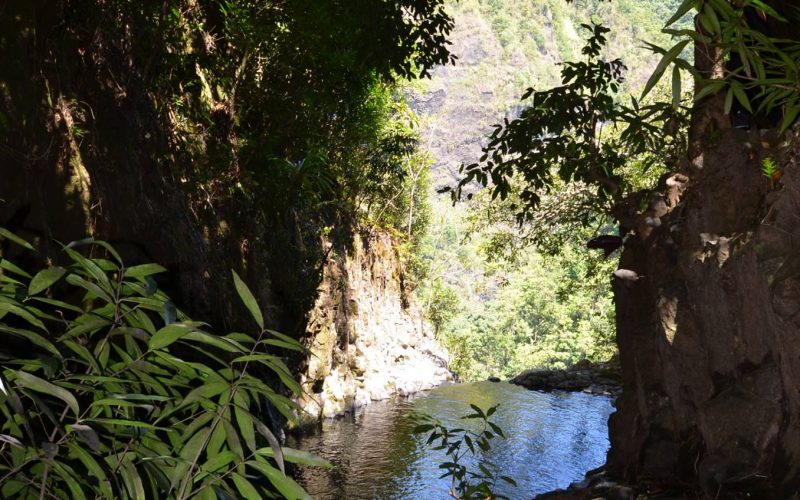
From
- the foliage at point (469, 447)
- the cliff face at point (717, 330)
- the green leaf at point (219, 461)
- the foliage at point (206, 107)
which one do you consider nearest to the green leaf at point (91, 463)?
the green leaf at point (219, 461)

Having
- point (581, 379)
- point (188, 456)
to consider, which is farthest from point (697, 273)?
point (581, 379)

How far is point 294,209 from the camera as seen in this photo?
1344 centimetres

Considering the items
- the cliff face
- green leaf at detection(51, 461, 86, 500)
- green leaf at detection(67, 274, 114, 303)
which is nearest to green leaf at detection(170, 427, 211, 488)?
green leaf at detection(51, 461, 86, 500)

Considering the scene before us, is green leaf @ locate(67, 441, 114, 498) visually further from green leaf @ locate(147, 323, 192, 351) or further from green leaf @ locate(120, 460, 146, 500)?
green leaf @ locate(147, 323, 192, 351)

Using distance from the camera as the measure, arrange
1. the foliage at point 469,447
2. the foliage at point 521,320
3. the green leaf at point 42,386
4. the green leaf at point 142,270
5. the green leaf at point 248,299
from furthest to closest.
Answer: the foliage at point 521,320
the foliage at point 469,447
the green leaf at point 142,270
the green leaf at point 248,299
the green leaf at point 42,386

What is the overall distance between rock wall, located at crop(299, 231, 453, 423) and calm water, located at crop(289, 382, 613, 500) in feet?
2.61

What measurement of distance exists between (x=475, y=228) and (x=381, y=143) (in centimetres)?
447

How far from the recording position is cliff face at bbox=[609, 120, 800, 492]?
5.15 meters

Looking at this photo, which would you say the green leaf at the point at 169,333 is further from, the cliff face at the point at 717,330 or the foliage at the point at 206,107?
the cliff face at the point at 717,330

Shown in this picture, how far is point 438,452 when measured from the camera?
1314 centimetres

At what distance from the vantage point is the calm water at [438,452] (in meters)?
10.6

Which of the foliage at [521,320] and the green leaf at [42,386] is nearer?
the green leaf at [42,386]

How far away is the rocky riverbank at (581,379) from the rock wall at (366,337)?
11.9ft

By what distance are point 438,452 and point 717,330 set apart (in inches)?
293
